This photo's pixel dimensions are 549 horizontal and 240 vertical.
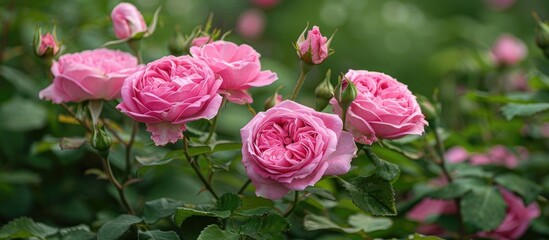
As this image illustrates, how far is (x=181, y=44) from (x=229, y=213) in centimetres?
30

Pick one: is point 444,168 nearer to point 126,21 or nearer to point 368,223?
point 368,223

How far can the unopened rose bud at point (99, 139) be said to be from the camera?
101cm

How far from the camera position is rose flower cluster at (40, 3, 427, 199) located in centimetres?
91

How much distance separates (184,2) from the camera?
109 inches

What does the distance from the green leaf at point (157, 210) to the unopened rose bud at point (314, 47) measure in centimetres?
27

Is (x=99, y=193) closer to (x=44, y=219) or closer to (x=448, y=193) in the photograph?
(x=44, y=219)

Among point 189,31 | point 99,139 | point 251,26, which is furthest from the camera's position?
point 251,26

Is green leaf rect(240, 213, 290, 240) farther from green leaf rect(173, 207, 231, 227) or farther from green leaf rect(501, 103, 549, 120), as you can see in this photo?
green leaf rect(501, 103, 549, 120)

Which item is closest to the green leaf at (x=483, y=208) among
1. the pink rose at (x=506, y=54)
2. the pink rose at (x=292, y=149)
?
the pink rose at (x=292, y=149)

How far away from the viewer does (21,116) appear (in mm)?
1612

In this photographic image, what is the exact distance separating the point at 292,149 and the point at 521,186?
56 centimetres

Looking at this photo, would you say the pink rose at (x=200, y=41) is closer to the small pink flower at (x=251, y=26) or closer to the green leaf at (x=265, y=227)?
the green leaf at (x=265, y=227)

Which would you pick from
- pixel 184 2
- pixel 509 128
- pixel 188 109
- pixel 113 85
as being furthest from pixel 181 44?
pixel 184 2

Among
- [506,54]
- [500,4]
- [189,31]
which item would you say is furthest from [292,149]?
[500,4]
